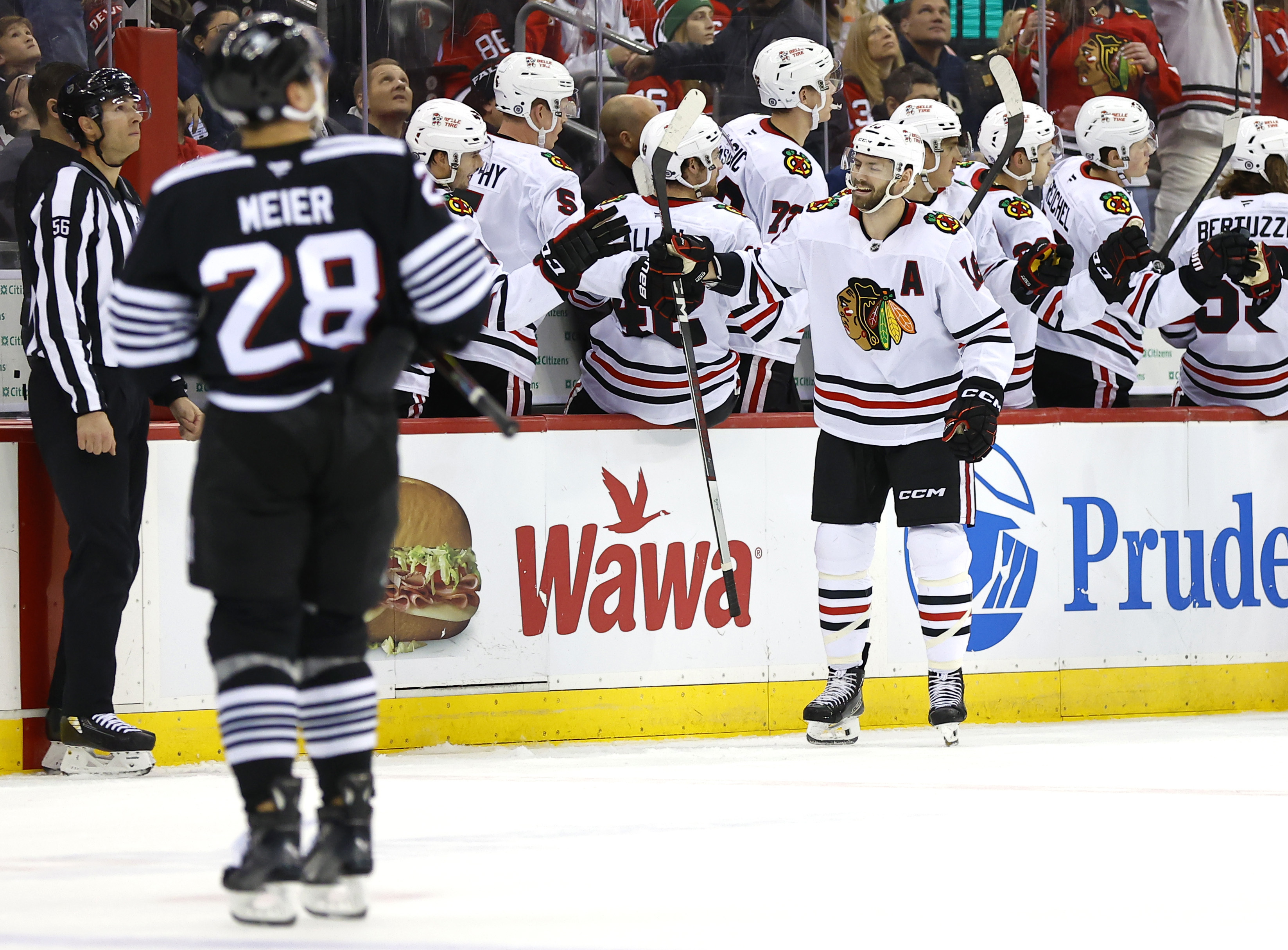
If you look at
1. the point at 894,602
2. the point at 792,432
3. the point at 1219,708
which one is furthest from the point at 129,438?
the point at 1219,708

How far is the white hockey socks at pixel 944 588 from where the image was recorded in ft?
16.2

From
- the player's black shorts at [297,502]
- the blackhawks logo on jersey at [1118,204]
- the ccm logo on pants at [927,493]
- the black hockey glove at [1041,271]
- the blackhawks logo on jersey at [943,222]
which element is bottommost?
the ccm logo on pants at [927,493]

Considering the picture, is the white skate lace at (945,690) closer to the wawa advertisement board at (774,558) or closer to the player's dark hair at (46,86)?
the wawa advertisement board at (774,558)

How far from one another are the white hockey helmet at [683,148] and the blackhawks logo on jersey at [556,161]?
0.93ft

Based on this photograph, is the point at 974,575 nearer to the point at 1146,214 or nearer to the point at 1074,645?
the point at 1074,645

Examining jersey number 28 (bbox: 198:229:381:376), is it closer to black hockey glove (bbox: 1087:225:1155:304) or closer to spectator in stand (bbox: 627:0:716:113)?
black hockey glove (bbox: 1087:225:1155:304)

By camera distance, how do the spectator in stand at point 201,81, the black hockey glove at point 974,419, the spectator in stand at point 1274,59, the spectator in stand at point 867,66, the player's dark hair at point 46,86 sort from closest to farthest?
the player's dark hair at point 46,86
the black hockey glove at point 974,419
the spectator in stand at point 201,81
the spectator in stand at point 867,66
the spectator in stand at point 1274,59

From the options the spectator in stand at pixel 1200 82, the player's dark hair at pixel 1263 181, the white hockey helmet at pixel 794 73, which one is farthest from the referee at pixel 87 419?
the spectator in stand at pixel 1200 82

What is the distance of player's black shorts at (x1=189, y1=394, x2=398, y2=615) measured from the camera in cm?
252

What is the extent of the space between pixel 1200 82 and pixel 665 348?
3.47m

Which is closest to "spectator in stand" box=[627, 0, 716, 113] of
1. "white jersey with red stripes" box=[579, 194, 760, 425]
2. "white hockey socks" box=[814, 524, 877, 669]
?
"white jersey with red stripes" box=[579, 194, 760, 425]

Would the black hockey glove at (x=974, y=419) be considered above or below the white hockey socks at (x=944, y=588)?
above

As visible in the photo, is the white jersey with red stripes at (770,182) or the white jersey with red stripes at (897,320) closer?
the white jersey with red stripes at (897,320)

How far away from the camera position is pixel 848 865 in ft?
9.67
